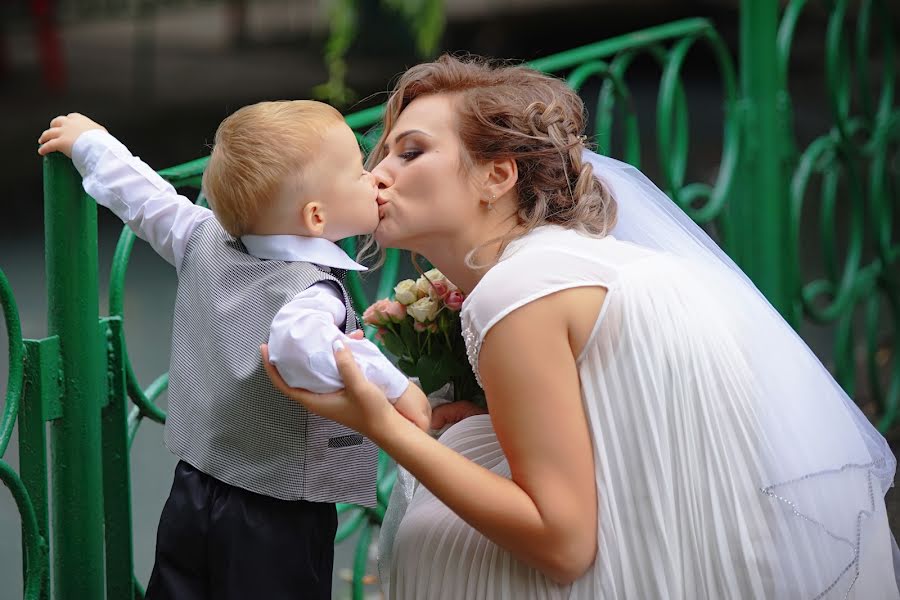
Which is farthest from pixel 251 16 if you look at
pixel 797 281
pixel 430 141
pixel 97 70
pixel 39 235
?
pixel 430 141

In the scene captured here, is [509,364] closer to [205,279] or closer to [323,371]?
[323,371]

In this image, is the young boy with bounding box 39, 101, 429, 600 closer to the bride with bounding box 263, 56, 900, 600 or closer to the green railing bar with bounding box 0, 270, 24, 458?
the bride with bounding box 263, 56, 900, 600

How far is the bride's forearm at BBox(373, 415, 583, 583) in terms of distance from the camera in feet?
5.95

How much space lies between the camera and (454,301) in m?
2.19

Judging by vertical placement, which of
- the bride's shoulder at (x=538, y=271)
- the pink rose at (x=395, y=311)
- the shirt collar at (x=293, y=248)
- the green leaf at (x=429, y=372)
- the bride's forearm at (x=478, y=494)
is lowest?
the bride's forearm at (x=478, y=494)

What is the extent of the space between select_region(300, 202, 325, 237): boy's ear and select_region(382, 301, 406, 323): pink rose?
0.37 metres

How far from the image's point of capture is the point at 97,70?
37.7 feet

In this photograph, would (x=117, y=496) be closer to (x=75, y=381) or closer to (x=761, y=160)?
(x=75, y=381)

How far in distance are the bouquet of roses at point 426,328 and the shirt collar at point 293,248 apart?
1.06 ft

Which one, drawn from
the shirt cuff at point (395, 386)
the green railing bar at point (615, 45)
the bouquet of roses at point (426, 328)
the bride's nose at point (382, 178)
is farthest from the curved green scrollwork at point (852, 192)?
the shirt cuff at point (395, 386)

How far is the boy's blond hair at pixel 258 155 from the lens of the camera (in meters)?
1.80

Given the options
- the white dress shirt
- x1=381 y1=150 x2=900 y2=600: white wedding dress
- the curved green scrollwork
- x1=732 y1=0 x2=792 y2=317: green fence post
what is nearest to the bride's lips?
the white dress shirt

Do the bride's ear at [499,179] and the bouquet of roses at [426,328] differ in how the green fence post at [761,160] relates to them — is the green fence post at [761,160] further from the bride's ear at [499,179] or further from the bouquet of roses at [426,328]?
the bride's ear at [499,179]

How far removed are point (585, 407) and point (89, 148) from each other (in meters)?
0.86
